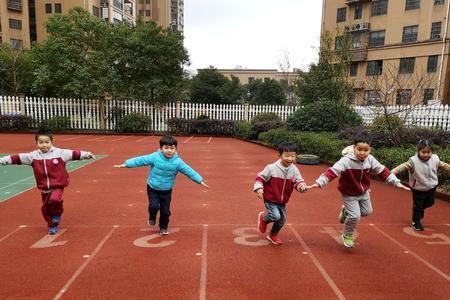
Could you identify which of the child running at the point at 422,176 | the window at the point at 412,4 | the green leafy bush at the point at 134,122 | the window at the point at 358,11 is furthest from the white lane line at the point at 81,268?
the window at the point at 358,11

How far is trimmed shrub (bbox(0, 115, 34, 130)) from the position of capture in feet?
69.0

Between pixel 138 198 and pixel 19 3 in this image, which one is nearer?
pixel 138 198

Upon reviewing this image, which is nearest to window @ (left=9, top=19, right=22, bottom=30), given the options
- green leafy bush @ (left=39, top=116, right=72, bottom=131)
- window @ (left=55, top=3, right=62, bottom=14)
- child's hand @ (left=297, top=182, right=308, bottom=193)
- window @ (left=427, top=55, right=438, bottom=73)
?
window @ (left=55, top=3, right=62, bottom=14)

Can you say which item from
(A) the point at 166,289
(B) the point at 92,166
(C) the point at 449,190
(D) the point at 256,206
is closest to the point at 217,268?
(A) the point at 166,289

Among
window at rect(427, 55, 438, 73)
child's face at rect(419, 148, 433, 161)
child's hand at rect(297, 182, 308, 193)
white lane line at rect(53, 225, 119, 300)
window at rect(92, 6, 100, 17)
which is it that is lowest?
white lane line at rect(53, 225, 119, 300)

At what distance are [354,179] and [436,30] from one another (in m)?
36.0

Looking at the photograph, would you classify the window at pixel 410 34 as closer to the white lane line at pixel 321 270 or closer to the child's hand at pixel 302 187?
the white lane line at pixel 321 270

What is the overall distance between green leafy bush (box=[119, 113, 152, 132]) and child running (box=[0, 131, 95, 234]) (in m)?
17.7

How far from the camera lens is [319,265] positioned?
3773 mm

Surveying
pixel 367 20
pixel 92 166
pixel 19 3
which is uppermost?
pixel 19 3

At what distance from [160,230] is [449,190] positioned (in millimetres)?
5506

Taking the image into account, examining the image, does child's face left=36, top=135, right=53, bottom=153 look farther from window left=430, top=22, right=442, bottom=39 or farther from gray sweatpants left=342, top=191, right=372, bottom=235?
window left=430, top=22, right=442, bottom=39

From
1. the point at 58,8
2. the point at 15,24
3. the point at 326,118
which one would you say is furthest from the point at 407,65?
the point at 15,24

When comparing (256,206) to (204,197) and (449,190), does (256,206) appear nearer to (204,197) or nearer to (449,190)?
(204,197)
